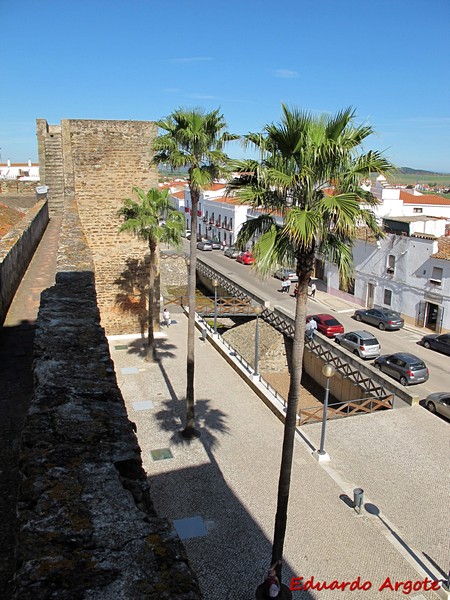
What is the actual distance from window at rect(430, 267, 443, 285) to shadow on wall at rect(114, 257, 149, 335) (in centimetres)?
1512

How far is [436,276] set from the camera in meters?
26.7

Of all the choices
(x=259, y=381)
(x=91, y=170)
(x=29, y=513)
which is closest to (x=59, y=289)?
(x=29, y=513)

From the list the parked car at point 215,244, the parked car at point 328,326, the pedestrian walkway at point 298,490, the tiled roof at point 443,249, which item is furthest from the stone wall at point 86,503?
the parked car at point 215,244

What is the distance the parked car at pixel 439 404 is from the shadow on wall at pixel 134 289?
1250cm

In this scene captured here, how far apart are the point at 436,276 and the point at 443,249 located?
147 cm

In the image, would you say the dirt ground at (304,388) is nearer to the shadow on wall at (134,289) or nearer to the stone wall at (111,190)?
the shadow on wall at (134,289)

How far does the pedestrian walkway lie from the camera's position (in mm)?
9367

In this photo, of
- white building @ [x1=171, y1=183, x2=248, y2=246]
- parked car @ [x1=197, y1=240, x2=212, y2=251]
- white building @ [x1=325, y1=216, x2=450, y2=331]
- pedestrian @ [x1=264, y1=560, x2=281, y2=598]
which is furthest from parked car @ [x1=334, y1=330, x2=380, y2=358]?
parked car @ [x1=197, y1=240, x2=212, y2=251]

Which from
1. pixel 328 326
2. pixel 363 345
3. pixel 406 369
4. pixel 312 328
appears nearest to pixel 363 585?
pixel 406 369

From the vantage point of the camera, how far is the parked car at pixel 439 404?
1657 cm

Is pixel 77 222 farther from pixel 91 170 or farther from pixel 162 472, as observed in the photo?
pixel 162 472

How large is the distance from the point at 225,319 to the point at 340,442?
60.4 feet

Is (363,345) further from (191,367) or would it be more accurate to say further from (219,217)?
(219,217)

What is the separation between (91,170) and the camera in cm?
2064
